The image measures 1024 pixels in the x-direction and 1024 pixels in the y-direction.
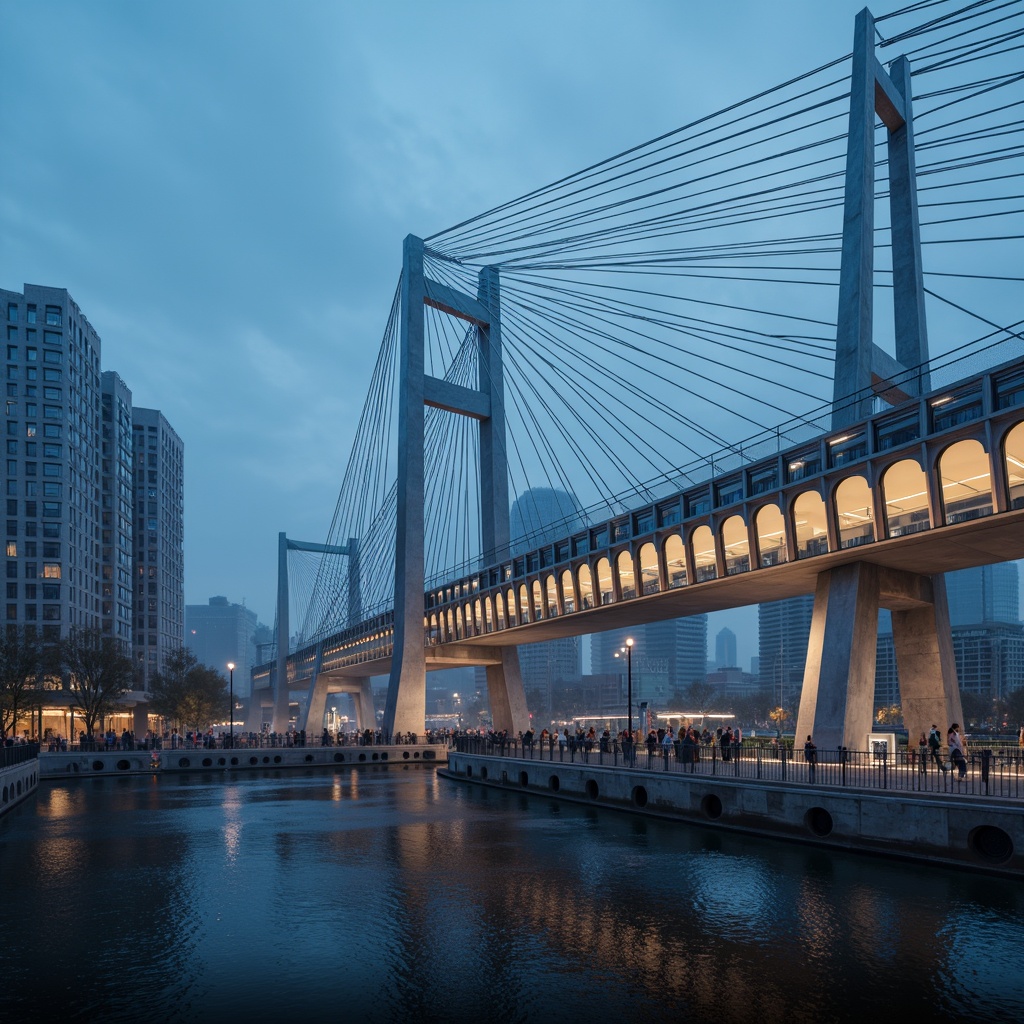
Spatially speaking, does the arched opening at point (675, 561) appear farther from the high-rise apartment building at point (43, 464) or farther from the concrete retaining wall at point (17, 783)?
the high-rise apartment building at point (43, 464)

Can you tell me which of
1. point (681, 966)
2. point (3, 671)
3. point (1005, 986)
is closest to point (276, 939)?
point (681, 966)

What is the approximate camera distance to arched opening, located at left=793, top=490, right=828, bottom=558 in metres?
33.0

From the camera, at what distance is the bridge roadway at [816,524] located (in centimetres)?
2703

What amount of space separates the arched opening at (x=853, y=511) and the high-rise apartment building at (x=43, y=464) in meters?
85.5

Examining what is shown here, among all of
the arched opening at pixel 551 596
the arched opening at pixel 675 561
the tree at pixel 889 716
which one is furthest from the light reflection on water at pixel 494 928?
the tree at pixel 889 716

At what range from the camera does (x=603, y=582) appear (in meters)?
48.6

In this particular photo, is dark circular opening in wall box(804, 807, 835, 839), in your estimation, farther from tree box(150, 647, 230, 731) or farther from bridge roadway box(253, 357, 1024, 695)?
tree box(150, 647, 230, 731)

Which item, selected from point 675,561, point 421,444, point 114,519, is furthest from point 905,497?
point 114,519

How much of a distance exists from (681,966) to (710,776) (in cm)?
1600

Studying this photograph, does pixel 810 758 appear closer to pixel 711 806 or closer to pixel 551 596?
pixel 711 806

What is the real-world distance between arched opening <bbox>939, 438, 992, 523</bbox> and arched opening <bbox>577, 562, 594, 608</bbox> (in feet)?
74.5

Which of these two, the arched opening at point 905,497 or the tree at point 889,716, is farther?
the tree at point 889,716

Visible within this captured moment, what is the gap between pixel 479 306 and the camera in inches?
2522

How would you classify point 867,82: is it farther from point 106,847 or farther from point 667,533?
point 106,847
